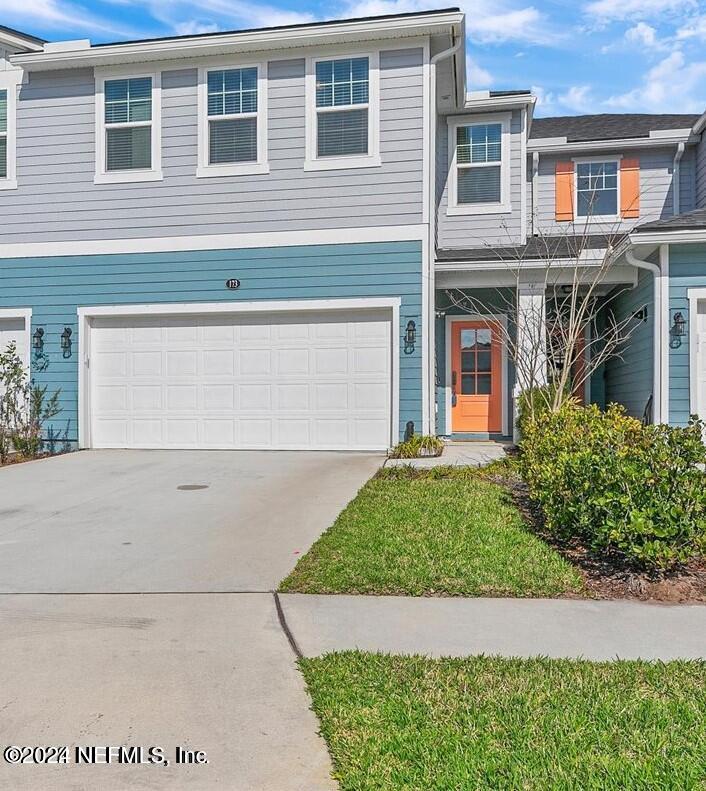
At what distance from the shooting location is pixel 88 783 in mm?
2377

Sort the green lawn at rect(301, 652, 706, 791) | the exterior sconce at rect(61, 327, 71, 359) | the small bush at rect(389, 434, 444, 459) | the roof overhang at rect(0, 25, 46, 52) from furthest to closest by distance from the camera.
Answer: the roof overhang at rect(0, 25, 46, 52) < the exterior sconce at rect(61, 327, 71, 359) < the small bush at rect(389, 434, 444, 459) < the green lawn at rect(301, 652, 706, 791)

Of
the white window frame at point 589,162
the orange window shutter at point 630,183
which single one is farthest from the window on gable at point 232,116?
the orange window shutter at point 630,183

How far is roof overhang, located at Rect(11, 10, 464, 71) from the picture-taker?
956cm

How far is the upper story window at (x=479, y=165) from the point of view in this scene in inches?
492

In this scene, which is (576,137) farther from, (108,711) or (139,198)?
(108,711)

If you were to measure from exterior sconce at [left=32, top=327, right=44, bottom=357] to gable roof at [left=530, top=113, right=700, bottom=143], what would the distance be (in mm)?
10539

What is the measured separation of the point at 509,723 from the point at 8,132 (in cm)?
1199

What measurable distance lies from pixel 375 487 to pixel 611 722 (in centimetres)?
487

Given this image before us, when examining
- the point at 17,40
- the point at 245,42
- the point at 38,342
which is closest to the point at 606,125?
the point at 245,42

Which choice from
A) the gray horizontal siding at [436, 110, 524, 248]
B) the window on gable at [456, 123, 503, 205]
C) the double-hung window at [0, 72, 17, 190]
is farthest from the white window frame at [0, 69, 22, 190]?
the window on gable at [456, 123, 503, 205]

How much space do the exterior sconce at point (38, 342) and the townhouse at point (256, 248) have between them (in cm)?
4

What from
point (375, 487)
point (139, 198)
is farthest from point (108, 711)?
point (139, 198)

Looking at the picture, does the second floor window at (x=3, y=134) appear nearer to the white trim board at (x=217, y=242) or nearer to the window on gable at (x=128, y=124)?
the white trim board at (x=217, y=242)

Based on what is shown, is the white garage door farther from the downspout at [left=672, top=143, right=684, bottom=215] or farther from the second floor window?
the downspout at [left=672, top=143, right=684, bottom=215]
